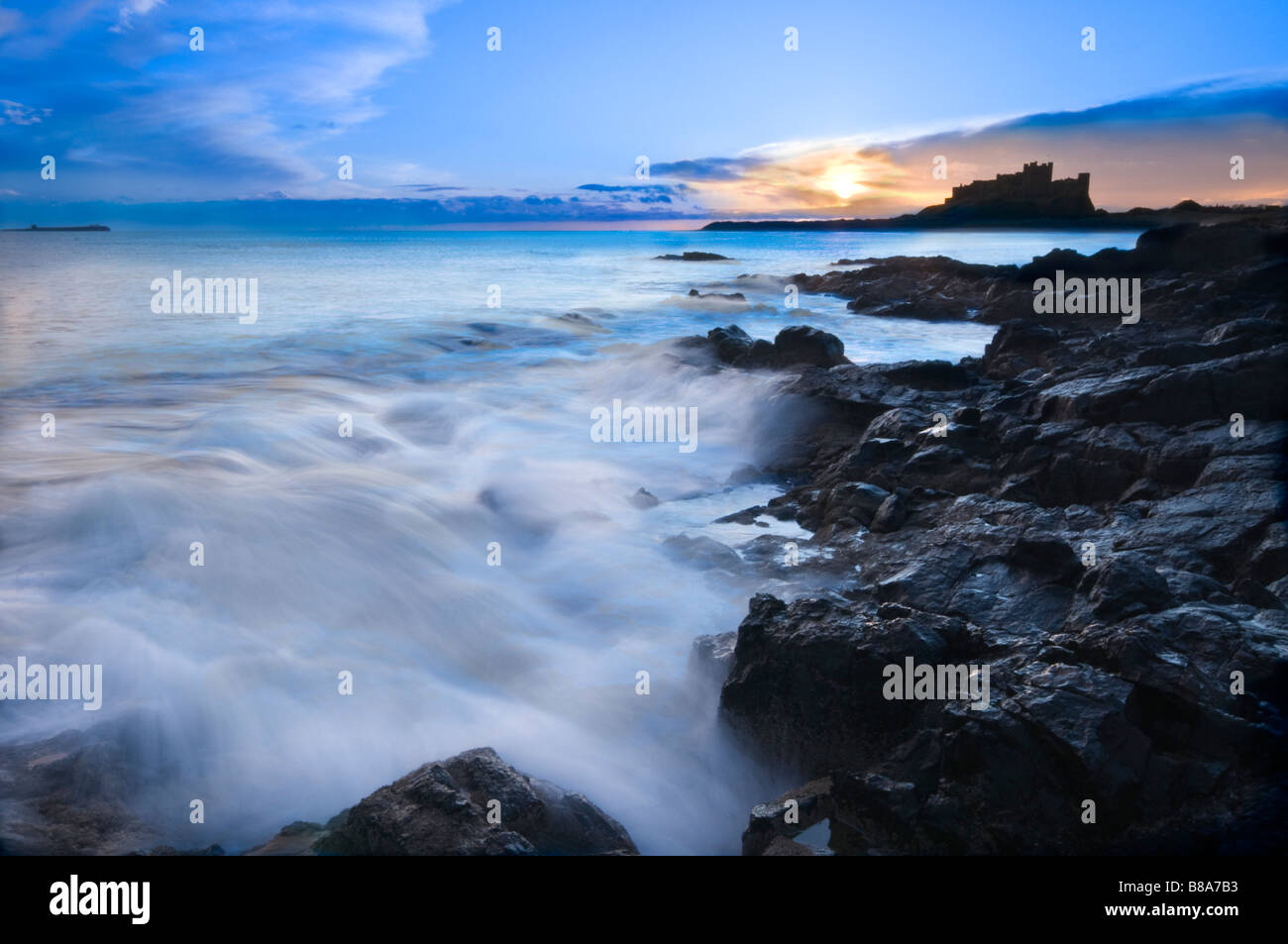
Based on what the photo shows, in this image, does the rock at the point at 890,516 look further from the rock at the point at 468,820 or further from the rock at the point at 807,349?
the rock at the point at 807,349

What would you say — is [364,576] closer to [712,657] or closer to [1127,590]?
[712,657]

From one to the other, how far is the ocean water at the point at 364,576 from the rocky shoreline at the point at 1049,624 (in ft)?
2.80

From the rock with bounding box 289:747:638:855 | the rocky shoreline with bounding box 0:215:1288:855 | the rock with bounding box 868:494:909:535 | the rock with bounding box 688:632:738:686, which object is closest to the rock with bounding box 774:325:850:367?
the rocky shoreline with bounding box 0:215:1288:855

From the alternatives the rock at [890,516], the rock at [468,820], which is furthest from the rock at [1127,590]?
the rock at [468,820]

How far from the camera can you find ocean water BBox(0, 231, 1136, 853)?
530cm

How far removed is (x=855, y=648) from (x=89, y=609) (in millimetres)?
6601

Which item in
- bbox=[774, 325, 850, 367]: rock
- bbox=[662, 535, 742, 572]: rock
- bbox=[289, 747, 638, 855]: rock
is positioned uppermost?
bbox=[774, 325, 850, 367]: rock

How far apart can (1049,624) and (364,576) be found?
634 cm

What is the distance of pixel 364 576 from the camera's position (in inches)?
307

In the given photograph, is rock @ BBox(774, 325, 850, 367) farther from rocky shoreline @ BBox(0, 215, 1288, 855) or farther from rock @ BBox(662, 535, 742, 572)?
rock @ BBox(662, 535, 742, 572)

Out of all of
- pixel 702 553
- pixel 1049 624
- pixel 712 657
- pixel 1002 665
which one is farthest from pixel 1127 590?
pixel 702 553

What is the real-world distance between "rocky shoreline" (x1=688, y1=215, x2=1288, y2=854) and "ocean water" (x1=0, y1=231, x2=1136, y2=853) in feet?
2.80
